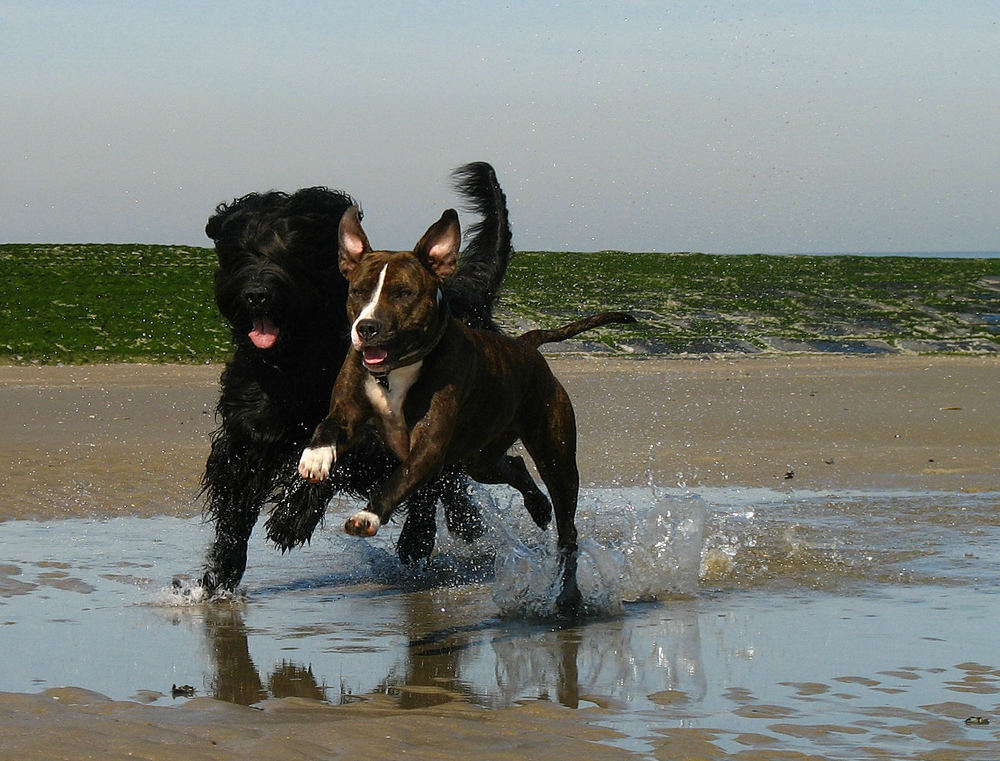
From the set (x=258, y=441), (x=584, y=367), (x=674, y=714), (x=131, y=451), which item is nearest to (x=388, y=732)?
(x=674, y=714)

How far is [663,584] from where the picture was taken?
6008 mm

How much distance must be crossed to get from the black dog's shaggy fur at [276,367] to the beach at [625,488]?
40 centimetres

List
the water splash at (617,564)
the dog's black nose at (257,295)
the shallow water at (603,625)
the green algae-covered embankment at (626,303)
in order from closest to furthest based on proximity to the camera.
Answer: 1. the shallow water at (603,625)
2. the dog's black nose at (257,295)
3. the water splash at (617,564)
4. the green algae-covered embankment at (626,303)

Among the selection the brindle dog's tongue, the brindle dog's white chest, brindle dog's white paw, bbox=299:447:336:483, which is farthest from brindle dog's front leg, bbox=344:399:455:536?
the brindle dog's tongue

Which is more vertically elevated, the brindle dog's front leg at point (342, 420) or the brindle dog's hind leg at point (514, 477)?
the brindle dog's front leg at point (342, 420)

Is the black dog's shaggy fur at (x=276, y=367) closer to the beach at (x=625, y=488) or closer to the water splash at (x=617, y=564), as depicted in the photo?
the beach at (x=625, y=488)

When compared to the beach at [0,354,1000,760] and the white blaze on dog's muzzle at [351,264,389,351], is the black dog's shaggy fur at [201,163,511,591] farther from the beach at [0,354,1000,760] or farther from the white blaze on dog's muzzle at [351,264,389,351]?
the white blaze on dog's muzzle at [351,264,389,351]

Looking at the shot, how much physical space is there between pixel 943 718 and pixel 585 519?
3992mm

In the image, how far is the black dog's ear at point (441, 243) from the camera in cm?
468

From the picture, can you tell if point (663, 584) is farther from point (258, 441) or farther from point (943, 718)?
point (943, 718)

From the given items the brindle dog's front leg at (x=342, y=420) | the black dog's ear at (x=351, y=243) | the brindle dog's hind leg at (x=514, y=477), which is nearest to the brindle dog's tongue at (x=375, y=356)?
the brindle dog's front leg at (x=342, y=420)

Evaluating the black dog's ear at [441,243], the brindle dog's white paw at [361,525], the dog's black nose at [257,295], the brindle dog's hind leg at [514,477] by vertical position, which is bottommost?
the brindle dog's hind leg at [514,477]

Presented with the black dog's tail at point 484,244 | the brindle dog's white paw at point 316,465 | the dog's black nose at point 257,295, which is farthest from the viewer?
the black dog's tail at point 484,244

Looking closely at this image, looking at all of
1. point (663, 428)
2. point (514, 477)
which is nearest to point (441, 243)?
point (514, 477)
